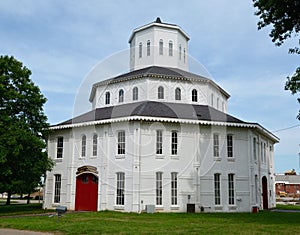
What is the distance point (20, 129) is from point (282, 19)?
698 inches

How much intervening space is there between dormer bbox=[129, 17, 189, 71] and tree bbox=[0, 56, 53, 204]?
11.0 meters

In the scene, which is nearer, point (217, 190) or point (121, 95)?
point (217, 190)

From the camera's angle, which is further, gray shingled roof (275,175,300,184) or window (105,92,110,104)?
gray shingled roof (275,175,300,184)

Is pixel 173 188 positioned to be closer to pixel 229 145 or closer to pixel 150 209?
pixel 150 209

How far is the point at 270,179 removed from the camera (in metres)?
35.1

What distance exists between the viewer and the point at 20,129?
79.7ft

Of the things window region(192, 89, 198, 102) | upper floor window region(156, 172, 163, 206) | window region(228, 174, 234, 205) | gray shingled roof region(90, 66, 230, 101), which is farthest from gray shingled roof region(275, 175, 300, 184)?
upper floor window region(156, 172, 163, 206)

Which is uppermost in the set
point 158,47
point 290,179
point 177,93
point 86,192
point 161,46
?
point 161,46

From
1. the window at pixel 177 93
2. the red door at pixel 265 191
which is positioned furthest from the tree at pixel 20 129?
the red door at pixel 265 191

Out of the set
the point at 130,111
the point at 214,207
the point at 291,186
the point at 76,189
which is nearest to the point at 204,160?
the point at 214,207

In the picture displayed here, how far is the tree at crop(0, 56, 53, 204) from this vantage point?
23.7 m

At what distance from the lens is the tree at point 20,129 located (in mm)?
23703

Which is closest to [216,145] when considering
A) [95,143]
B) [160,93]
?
[160,93]

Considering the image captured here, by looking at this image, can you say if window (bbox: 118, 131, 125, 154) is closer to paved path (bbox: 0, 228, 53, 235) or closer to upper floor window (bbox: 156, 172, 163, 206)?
upper floor window (bbox: 156, 172, 163, 206)
